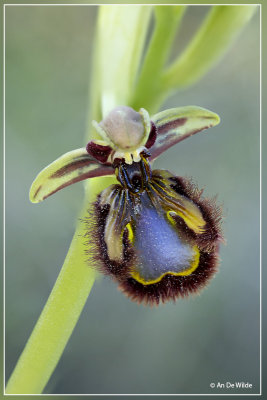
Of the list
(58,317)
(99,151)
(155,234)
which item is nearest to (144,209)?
(155,234)

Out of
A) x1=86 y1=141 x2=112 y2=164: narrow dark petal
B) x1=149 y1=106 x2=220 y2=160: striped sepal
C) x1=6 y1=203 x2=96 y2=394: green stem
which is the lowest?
x1=6 y1=203 x2=96 y2=394: green stem

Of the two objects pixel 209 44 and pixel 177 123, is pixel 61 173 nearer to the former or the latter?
pixel 177 123

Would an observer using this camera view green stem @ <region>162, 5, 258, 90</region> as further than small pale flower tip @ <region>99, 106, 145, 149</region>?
Yes

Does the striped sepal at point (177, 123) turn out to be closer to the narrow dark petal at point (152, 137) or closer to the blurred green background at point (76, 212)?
the narrow dark petal at point (152, 137)

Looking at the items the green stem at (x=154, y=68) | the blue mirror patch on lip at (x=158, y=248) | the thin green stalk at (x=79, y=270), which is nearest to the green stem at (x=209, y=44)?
the green stem at (x=154, y=68)

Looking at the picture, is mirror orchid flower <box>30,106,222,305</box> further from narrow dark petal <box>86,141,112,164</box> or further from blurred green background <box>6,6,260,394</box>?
blurred green background <box>6,6,260,394</box>

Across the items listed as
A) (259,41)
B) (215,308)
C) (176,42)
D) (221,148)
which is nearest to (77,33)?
(176,42)

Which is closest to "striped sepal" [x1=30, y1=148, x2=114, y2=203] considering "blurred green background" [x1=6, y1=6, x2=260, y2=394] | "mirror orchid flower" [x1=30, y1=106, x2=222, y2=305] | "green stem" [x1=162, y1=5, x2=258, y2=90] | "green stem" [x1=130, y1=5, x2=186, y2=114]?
"mirror orchid flower" [x1=30, y1=106, x2=222, y2=305]
